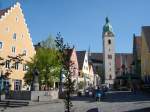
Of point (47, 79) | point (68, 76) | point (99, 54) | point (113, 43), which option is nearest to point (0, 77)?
point (68, 76)

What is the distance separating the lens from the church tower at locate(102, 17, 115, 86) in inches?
5541

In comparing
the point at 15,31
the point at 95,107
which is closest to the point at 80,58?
the point at 15,31

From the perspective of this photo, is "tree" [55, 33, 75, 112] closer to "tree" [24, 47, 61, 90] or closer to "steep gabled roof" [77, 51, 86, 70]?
"tree" [24, 47, 61, 90]

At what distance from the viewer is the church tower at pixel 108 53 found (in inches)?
5541

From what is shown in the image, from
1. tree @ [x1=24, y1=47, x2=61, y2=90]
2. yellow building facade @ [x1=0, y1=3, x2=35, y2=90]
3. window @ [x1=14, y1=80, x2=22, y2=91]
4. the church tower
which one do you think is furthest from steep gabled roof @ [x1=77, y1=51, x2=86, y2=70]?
the church tower

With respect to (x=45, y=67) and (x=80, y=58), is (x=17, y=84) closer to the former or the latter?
(x=45, y=67)

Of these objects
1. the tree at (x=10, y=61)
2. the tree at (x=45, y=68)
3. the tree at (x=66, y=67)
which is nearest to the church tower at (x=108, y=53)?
the tree at (x=45, y=68)

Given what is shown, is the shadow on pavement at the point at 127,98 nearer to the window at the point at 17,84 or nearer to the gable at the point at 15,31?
the window at the point at 17,84

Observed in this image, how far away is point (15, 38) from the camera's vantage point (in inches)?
2156

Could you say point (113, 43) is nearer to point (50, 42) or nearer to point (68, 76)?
point (50, 42)

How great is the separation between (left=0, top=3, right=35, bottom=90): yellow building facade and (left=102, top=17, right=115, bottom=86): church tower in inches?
3318

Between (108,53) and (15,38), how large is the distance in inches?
3611

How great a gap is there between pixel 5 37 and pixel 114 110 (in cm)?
2910

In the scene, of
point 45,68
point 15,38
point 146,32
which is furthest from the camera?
point 146,32
